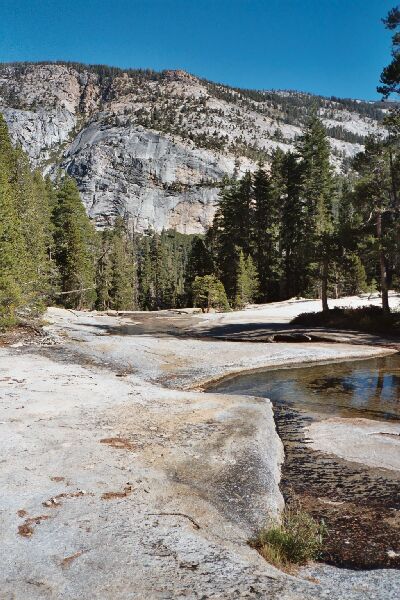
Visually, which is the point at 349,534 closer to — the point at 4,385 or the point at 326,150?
the point at 4,385

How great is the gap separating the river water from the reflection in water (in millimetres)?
27

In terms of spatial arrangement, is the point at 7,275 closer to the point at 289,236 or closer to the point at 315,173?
the point at 289,236

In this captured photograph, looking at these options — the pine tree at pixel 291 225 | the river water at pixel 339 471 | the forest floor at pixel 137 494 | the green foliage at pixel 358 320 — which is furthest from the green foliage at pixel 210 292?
the forest floor at pixel 137 494

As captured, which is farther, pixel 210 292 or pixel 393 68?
pixel 210 292

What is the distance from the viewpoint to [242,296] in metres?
51.4

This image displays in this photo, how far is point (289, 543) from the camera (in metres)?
4.83

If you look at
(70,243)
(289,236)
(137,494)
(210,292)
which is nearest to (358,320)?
(210,292)

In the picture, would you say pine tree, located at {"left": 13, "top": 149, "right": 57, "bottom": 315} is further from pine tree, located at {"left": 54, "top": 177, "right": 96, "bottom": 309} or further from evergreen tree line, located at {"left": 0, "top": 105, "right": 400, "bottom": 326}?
pine tree, located at {"left": 54, "top": 177, "right": 96, "bottom": 309}

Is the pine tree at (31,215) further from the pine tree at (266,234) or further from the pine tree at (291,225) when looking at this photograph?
the pine tree at (291,225)

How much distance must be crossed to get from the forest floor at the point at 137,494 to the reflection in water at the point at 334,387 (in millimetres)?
2036

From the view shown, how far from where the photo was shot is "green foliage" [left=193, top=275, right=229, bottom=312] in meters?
47.8

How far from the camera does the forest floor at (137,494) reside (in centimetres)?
407

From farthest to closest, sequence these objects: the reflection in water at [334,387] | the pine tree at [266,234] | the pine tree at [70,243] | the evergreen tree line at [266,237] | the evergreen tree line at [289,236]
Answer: the pine tree at [266,234] → the pine tree at [70,243] → the evergreen tree line at [289,236] → the evergreen tree line at [266,237] → the reflection in water at [334,387]

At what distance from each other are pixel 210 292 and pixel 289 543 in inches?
1698
